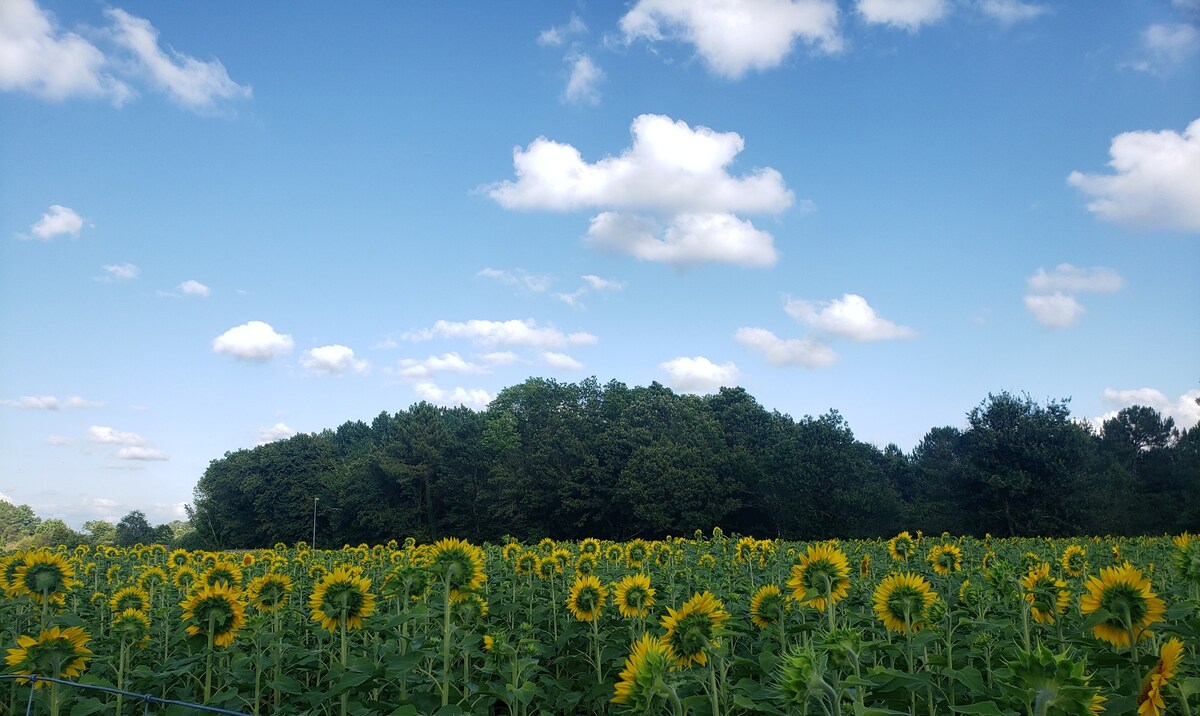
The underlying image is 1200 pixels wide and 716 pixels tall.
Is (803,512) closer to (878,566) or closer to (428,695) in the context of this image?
(878,566)

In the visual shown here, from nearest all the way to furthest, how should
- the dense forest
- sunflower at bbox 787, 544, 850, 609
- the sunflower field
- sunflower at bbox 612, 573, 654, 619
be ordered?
the sunflower field, sunflower at bbox 787, 544, 850, 609, sunflower at bbox 612, 573, 654, 619, the dense forest

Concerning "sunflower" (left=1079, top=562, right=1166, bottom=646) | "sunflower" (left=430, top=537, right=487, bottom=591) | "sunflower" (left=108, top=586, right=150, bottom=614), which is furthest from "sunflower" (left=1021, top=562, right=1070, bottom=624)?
"sunflower" (left=108, top=586, right=150, bottom=614)

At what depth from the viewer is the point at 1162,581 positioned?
731 cm

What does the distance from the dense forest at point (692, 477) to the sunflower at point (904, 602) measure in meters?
41.1

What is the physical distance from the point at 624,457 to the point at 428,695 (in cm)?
4624

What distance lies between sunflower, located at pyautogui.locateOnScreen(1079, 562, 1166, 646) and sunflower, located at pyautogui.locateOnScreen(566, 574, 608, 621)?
10.3ft

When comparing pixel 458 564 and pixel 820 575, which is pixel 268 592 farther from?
pixel 820 575

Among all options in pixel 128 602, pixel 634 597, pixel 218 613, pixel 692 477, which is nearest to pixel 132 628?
pixel 128 602

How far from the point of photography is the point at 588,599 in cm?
538

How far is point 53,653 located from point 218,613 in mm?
860

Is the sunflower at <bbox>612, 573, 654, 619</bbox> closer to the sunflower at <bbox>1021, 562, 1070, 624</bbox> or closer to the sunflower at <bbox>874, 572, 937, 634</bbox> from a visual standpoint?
the sunflower at <bbox>874, 572, 937, 634</bbox>

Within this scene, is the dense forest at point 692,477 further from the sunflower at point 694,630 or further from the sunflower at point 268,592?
the sunflower at point 694,630

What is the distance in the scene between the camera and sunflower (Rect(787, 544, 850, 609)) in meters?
3.80

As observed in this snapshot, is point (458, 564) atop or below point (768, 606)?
atop
